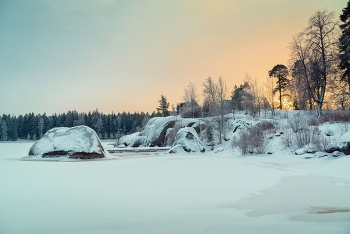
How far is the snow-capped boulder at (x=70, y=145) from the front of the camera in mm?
12211

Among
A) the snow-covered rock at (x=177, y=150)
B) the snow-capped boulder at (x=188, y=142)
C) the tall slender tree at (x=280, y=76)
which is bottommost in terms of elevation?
the snow-covered rock at (x=177, y=150)

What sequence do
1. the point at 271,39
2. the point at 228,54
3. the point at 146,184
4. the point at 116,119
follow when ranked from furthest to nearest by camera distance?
the point at 116,119 < the point at 228,54 < the point at 271,39 < the point at 146,184

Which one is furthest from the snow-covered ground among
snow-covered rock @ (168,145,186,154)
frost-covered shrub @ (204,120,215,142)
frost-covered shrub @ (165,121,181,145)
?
frost-covered shrub @ (165,121,181,145)

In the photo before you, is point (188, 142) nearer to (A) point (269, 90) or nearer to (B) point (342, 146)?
(B) point (342, 146)

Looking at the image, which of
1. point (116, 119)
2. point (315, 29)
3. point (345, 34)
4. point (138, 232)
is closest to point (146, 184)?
point (138, 232)

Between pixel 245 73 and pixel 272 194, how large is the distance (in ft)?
130

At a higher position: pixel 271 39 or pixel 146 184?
pixel 271 39

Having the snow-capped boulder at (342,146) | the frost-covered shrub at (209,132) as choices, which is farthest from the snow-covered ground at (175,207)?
the frost-covered shrub at (209,132)

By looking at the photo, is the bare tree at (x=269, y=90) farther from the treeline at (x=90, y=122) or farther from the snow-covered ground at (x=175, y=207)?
the treeline at (x=90, y=122)

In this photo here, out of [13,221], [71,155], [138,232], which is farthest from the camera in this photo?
[71,155]

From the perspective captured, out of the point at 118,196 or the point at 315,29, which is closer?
the point at 118,196

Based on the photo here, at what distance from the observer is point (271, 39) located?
213 inches

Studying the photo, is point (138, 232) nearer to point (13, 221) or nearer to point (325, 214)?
point (13, 221)

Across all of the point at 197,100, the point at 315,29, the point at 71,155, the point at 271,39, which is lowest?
the point at 71,155
